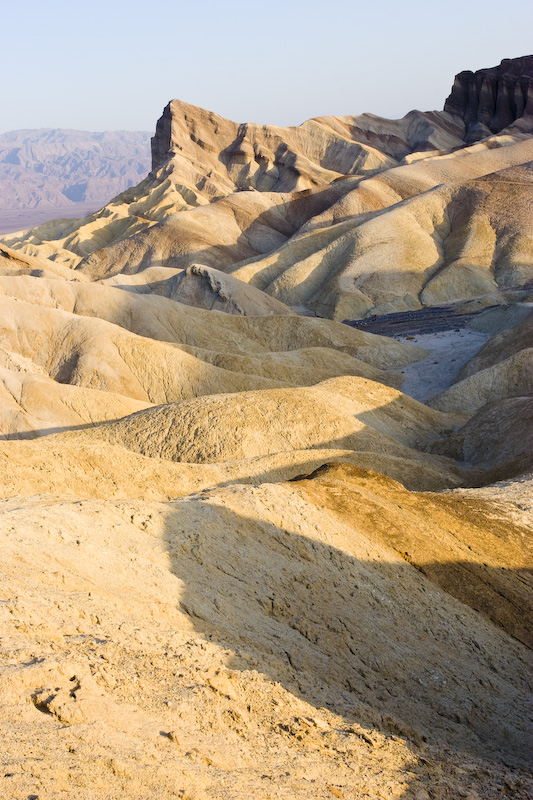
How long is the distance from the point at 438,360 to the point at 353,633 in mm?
32374

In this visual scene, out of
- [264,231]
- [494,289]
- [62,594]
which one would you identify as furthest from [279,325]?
[264,231]

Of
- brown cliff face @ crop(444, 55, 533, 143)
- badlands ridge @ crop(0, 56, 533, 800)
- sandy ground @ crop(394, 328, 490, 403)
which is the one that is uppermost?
brown cliff face @ crop(444, 55, 533, 143)

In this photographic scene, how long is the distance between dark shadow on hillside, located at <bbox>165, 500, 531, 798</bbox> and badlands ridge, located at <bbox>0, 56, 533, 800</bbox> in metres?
0.04

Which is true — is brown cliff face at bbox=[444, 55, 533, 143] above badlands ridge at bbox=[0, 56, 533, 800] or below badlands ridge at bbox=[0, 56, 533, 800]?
above

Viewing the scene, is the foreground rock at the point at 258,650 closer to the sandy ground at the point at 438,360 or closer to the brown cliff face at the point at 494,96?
the sandy ground at the point at 438,360

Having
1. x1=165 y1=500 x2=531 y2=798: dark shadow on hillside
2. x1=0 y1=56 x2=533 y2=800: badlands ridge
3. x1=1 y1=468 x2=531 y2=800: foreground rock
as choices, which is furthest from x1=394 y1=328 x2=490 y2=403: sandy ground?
x1=165 y1=500 x2=531 y2=798: dark shadow on hillside

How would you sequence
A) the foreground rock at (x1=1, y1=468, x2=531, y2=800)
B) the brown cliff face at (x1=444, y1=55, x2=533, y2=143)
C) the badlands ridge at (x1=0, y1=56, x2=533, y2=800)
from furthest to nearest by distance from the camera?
the brown cliff face at (x1=444, y1=55, x2=533, y2=143), the badlands ridge at (x1=0, y1=56, x2=533, y2=800), the foreground rock at (x1=1, y1=468, x2=531, y2=800)

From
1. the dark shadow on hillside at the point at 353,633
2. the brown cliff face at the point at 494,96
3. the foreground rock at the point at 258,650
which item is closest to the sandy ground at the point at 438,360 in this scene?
the foreground rock at the point at 258,650

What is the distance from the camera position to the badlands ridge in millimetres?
6504

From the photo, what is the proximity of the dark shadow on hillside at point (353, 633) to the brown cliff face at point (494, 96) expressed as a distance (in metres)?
107

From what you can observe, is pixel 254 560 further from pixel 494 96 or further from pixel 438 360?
pixel 494 96

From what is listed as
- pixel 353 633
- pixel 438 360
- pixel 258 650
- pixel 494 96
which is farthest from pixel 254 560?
pixel 494 96

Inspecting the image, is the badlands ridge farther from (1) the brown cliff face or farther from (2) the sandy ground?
(1) the brown cliff face

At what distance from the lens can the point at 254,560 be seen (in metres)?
10.8
